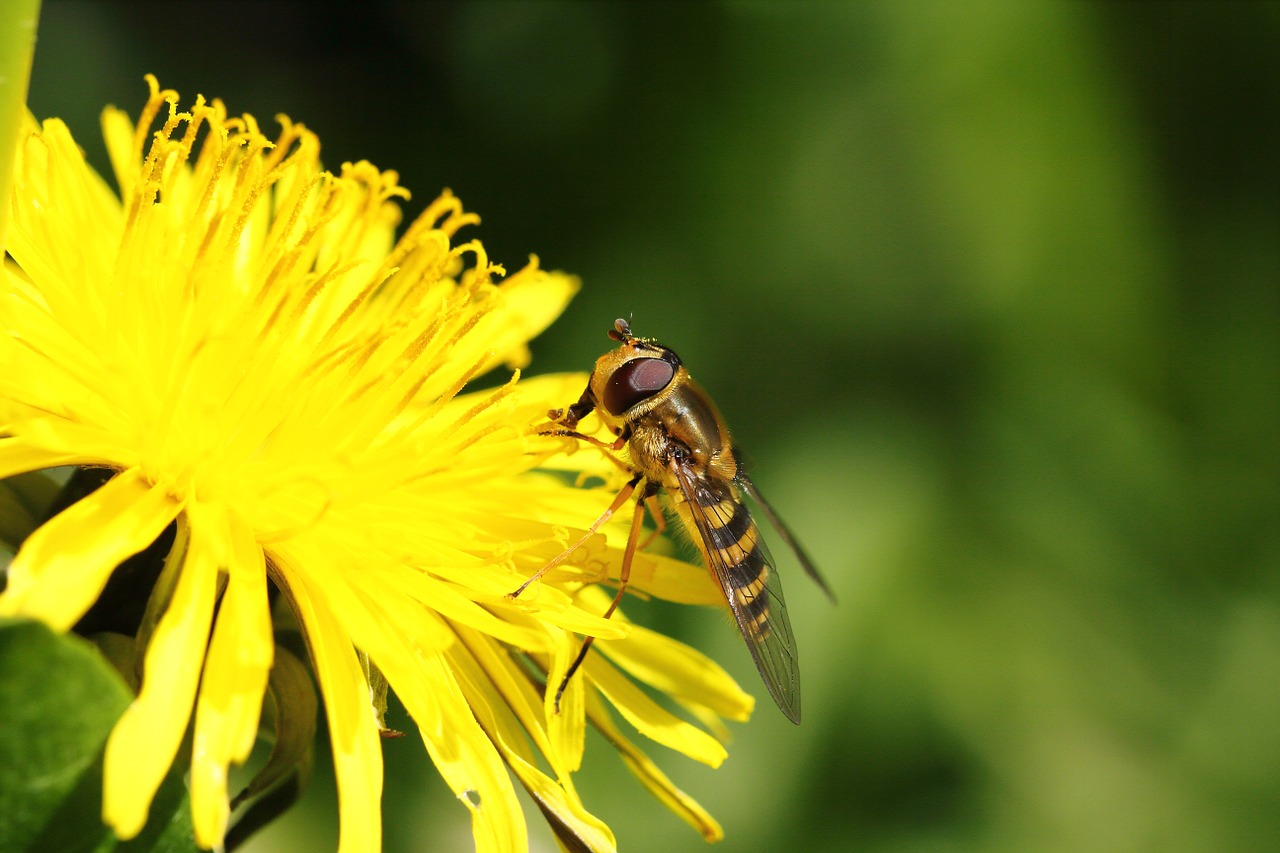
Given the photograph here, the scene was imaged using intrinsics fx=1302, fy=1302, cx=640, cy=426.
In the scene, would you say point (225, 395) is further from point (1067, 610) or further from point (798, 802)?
point (1067, 610)

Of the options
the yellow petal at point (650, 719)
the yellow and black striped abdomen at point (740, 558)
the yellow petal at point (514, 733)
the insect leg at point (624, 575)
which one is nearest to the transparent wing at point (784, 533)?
the yellow and black striped abdomen at point (740, 558)

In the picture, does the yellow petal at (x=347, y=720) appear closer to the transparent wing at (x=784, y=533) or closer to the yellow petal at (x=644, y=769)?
the yellow petal at (x=644, y=769)

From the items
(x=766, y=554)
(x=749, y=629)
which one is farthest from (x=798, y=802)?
(x=749, y=629)

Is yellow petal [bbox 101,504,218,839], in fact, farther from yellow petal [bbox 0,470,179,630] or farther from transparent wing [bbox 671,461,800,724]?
transparent wing [bbox 671,461,800,724]

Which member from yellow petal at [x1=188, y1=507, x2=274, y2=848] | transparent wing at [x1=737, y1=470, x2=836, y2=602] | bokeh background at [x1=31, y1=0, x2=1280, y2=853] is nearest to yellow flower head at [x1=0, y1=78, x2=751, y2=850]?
yellow petal at [x1=188, y1=507, x2=274, y2=848]

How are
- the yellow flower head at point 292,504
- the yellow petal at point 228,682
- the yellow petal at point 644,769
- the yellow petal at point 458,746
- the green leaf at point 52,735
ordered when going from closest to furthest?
the green leaf at point 52,735
the yellow petal at point 228,682
the yellow flower head at point 292,504
the yellow petal at point 458,746
the yellow petal at point 644,769

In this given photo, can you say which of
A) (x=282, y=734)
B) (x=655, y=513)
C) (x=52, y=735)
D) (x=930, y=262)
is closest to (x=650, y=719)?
(x=655, y=513)
